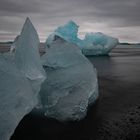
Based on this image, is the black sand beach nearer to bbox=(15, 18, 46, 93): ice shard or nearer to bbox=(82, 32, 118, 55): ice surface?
bbox=(15, 18, 46, 93): ice shard

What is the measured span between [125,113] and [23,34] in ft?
9.41

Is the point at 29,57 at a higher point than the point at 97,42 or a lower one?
higher

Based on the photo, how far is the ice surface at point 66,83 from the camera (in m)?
4.91

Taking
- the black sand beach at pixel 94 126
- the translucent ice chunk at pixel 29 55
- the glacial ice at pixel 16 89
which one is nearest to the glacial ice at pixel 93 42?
the translucent ice chunk at pixel 29 55

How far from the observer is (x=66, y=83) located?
5.18m

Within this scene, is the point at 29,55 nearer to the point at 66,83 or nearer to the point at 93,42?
the point at 66,83

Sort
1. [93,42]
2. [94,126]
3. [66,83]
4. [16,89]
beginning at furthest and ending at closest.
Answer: [93,42] → [66,83] → [94,126] → [16,89]

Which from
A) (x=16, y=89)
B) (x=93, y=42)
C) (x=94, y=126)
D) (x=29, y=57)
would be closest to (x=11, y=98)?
(x=16, y=89)

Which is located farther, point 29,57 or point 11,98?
point 29,57

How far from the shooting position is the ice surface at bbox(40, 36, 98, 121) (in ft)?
16.1

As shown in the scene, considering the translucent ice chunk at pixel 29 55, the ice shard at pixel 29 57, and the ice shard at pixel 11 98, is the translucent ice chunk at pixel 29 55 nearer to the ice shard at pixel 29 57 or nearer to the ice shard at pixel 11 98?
the ice shard at pixel 29 57

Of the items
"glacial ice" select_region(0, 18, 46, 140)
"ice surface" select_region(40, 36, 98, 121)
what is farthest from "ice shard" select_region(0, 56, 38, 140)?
"ice surface" select_region(40, 36, 98, 121)

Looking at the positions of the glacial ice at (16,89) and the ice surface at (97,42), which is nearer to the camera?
the glacial ice at (16,89)

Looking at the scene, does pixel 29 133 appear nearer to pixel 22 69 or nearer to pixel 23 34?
pixel 22 69
